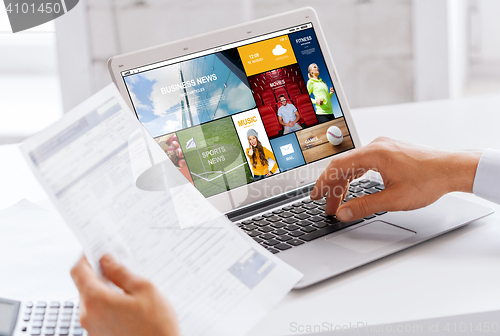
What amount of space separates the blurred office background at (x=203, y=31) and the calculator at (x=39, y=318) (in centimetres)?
194

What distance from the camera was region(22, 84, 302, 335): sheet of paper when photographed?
0.37 meters

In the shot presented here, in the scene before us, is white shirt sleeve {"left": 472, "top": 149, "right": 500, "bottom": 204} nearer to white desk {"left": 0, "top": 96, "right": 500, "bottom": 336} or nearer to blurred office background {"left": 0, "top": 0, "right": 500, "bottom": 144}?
white desk {"left": 0, "top": 96, "right": 500, "bottom": 336}

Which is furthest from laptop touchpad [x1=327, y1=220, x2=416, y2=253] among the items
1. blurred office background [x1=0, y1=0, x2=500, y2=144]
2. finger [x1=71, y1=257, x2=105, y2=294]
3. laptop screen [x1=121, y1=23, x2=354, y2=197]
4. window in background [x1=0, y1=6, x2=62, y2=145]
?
window in background [x1=0, y1=6, x2=62, y2=145]

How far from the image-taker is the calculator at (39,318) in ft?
1.38

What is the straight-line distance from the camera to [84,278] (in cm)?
36

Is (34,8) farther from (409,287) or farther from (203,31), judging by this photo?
(409,287)

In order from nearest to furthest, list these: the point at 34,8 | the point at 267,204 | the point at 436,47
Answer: the point at 267,204 → the point at 34,8 → the point at 436,47

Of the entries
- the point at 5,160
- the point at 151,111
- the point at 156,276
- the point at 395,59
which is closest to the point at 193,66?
the point at 151,111

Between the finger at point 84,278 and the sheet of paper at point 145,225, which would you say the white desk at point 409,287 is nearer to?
the sheet of paper at point 145,225

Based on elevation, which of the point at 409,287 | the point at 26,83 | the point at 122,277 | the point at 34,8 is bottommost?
the point at 409,287

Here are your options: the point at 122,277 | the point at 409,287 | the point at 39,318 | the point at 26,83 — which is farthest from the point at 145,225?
the point at 26,83

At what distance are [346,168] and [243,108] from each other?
0.23 metres

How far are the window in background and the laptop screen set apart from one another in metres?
1.81

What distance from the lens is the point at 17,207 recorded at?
31.4 inches
